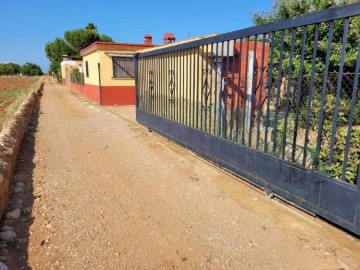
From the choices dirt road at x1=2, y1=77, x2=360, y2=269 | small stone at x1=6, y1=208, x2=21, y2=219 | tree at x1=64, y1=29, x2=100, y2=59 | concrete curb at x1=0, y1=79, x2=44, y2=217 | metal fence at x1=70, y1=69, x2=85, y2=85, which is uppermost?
tree at x1=64, y1=29, x2=100, y2=59

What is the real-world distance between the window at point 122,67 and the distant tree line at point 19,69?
108 meters

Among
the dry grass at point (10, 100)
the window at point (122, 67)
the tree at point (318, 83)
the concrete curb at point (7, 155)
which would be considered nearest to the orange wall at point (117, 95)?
the window at point (122, 67)

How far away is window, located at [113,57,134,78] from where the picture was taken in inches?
640

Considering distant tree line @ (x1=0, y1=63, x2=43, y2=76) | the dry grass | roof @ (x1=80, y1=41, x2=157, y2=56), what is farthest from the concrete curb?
distant tree line @ (x1=0, y1=63, x2=43, y2=76)

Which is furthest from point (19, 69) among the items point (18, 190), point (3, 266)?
point (3, 266)

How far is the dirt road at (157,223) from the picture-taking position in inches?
114

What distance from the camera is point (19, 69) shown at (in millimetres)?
117312

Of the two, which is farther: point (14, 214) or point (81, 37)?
point (81, 37)

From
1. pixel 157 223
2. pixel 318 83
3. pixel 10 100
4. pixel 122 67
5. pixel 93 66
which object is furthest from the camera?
pixel 10 100

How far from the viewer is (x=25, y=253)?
294 centimetres

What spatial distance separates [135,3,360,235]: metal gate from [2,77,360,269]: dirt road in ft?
→ 1.22

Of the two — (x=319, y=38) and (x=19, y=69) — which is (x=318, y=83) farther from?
(x=19, y=69)

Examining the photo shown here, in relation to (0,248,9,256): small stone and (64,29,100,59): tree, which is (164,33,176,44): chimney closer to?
(0,248,9,256): small stone

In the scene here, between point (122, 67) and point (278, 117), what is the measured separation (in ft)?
42.8
